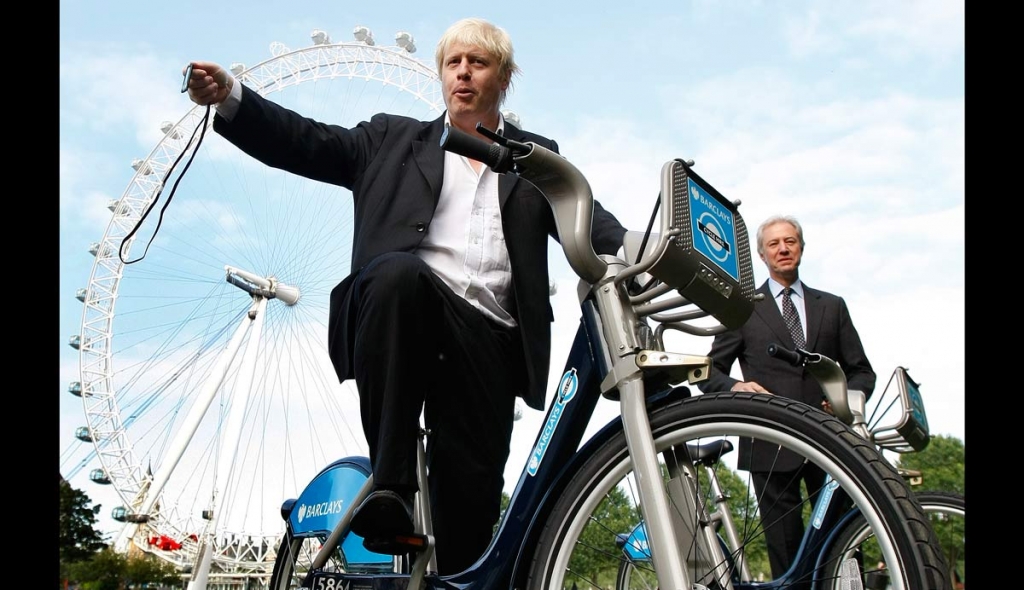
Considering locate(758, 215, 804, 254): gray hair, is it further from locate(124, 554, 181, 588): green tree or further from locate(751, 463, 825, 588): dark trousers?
locate(124, 554, 181, 588): green tree

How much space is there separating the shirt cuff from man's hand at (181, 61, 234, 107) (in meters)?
0.05

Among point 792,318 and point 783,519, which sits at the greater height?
point 792,318

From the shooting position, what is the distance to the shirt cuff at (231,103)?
2418mm

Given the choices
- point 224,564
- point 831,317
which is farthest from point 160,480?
point 831,317

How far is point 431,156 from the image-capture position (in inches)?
106

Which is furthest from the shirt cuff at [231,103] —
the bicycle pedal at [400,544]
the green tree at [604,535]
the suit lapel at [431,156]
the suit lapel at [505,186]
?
the green tree at [604,535]

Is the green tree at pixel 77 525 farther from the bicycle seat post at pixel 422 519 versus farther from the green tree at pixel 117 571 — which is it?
the bicycle seat post at pixel 422 519

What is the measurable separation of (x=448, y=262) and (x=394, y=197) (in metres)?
0.24

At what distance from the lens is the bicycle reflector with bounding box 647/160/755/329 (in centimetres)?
186

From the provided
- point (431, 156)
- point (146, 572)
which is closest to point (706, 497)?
point (431, 156)

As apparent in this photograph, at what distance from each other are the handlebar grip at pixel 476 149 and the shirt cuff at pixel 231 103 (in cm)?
74

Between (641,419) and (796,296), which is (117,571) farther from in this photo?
(641,419)

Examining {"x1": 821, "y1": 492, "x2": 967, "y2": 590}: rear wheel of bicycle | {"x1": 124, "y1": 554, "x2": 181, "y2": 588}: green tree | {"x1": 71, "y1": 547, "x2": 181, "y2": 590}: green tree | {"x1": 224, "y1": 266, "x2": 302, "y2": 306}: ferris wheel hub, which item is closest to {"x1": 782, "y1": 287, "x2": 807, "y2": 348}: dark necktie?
{"x1": 821, "y1": 492, "x2": 967, "y2": 590}: rear wheel of bicycle
